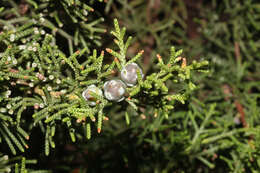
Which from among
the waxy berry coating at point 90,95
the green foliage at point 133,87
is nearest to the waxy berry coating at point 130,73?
the green foliage at point 133,87

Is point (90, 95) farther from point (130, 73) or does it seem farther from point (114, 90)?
point (130, 73)

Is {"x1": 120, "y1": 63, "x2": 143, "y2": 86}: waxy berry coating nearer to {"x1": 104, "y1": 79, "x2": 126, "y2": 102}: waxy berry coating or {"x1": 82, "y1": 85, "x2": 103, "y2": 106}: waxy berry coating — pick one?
{"x1": 104, "y1": 79, "x2": 126, "y2": 102}: waxy berry coating

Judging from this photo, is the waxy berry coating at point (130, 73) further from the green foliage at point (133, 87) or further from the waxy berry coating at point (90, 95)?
the waxy berry coating at point (90, 95)

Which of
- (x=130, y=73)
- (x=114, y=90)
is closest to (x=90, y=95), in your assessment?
(x=114, y=90)

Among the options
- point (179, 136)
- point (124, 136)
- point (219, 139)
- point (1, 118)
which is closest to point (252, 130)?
point (219, 139)

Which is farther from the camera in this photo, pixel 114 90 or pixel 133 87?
pixel 133 87

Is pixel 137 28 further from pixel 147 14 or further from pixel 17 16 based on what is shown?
pixel 17 16

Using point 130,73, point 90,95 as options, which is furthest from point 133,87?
point 90,95

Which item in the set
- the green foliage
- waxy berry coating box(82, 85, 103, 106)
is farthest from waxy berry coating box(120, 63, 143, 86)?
waxy berry coating box(82, 85, 103, 106)

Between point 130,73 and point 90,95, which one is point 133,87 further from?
point 90,95
